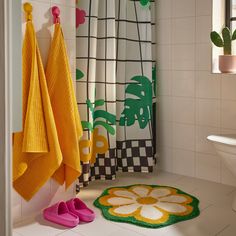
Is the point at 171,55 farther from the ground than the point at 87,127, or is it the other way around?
the point at 171,55

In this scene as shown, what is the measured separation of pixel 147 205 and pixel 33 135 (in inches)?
34.1

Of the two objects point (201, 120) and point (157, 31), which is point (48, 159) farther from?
point (157, 31)

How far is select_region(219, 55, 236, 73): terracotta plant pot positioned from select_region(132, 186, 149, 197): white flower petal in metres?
1.03

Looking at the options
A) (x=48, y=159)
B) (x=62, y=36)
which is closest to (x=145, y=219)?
(x=48, y=159)

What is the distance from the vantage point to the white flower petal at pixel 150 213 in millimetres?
2195

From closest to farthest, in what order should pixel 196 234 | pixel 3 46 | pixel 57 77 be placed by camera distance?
pixel 3 46, pixel 196 234, pixel 57 77

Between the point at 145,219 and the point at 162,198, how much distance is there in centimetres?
38

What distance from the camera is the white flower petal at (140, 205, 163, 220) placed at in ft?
7.20

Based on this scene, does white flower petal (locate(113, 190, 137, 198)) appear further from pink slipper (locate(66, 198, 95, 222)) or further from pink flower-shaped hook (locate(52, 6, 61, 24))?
pink flower-shaped hook (locate(52, 6, 61, 24))

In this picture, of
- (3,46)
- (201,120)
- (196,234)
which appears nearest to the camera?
(3,46)

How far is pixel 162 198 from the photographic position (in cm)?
251

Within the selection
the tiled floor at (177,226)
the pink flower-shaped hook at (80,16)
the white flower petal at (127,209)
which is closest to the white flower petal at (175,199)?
the tiled floor at (177,226)

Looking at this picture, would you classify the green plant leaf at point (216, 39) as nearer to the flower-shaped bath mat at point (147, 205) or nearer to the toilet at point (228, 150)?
the toilet at point (228, 150)

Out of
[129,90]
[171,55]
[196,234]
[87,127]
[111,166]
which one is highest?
[171,55]
